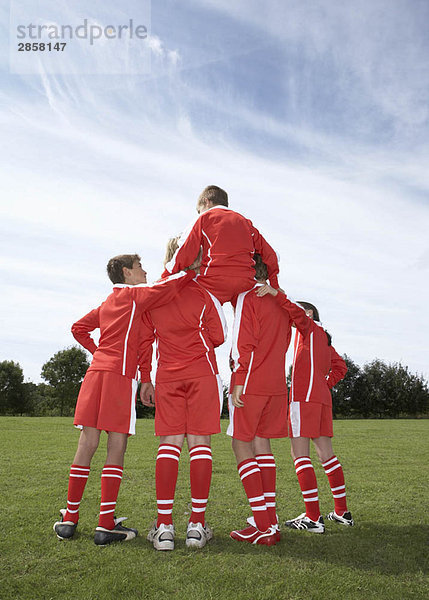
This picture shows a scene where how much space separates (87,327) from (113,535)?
1840 mm

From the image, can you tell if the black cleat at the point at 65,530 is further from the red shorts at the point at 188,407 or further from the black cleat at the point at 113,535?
the red shorts at the point at 188,407

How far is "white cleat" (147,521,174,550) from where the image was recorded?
3750 mm

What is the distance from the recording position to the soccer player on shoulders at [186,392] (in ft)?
13.3

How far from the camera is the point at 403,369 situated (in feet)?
206

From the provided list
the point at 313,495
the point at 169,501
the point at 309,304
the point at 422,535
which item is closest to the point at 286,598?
the point at 169,501

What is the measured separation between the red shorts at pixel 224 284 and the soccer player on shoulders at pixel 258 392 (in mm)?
116

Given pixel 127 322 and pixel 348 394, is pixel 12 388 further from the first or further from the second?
pixel 127 322

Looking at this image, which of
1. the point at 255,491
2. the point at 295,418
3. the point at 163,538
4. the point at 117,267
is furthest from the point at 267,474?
the point at 117,267

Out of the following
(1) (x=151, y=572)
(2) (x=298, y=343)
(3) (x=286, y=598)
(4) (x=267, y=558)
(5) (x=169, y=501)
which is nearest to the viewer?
(3) (x=286, y=598)

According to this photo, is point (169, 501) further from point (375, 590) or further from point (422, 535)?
point (422, 535)

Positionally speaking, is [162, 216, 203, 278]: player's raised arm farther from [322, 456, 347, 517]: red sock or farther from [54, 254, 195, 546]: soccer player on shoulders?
[322, 456, 347, 517]: red sock

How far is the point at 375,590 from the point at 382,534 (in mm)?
1373

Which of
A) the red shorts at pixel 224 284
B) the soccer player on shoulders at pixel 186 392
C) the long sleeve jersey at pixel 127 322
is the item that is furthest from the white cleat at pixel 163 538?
the red shorts at pixel 224 284

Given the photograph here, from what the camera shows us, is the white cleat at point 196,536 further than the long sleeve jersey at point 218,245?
No
